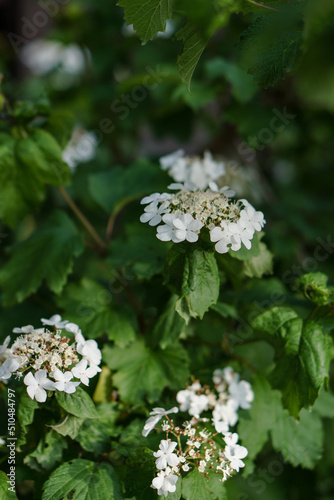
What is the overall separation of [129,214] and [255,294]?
1.92 feet

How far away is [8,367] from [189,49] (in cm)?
70

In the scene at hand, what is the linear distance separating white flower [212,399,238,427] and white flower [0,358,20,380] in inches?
17.6

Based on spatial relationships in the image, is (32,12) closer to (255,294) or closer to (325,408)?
(255,294)

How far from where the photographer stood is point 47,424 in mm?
897

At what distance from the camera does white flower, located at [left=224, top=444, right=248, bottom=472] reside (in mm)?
805

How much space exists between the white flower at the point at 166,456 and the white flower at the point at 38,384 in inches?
9.0

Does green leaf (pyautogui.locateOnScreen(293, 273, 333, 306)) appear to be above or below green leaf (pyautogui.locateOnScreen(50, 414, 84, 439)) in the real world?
below

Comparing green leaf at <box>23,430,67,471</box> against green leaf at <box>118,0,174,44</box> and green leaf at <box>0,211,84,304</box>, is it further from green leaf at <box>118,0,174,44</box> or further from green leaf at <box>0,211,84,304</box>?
green leaf at <box>118,0,174,44</box>

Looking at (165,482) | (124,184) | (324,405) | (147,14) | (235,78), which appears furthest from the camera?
(235,78)

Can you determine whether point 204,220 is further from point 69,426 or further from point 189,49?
point 69,426

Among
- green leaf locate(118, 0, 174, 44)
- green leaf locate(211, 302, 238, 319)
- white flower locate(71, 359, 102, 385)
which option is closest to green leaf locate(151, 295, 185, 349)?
green leaf locate(211, 302, 238, 319)

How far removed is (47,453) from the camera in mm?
891

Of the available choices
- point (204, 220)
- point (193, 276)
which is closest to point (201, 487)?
point (193, 276)

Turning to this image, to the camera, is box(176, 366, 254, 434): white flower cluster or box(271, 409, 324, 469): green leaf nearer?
box(176, 366, 254, 434): white flower cluster
